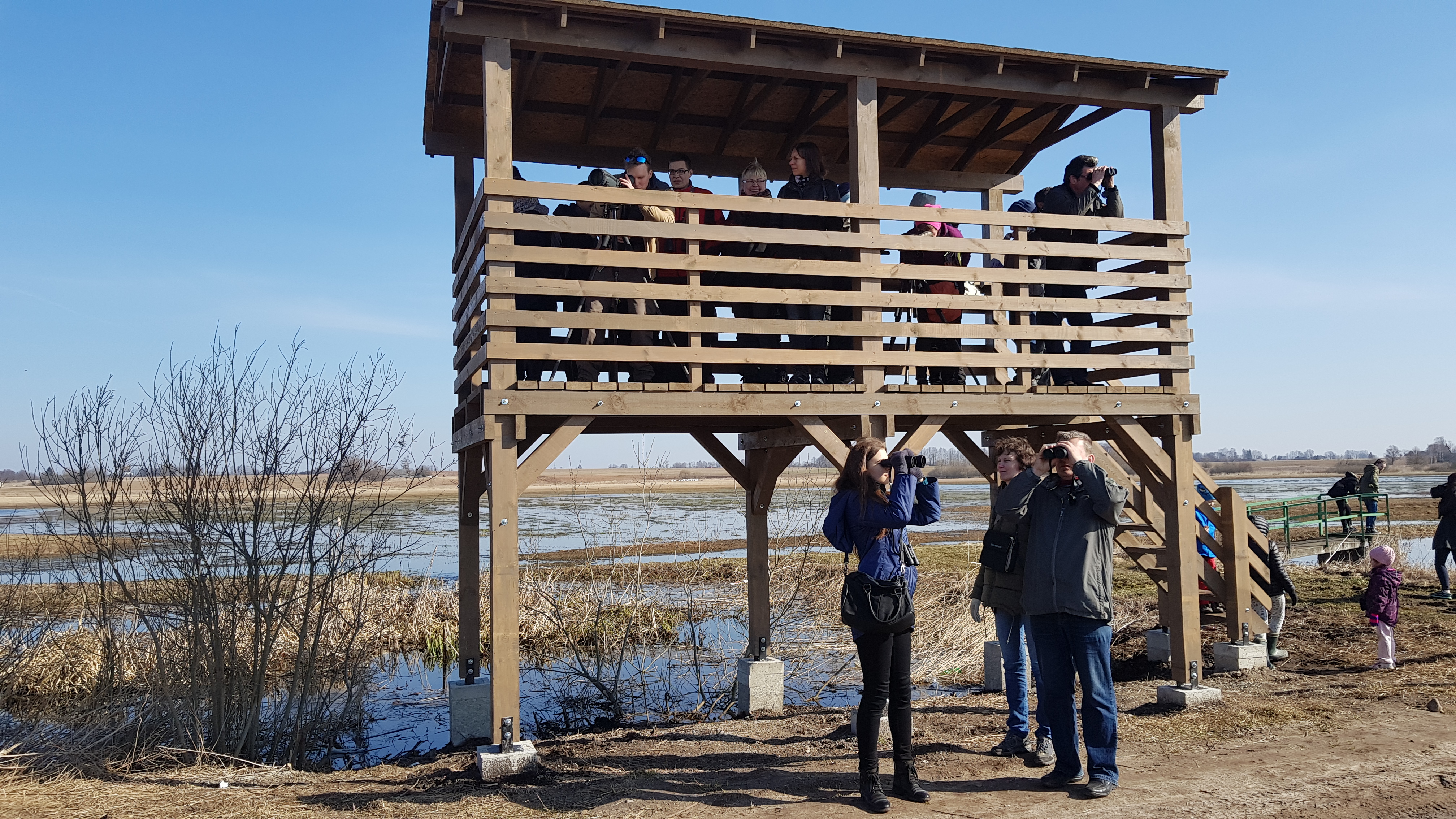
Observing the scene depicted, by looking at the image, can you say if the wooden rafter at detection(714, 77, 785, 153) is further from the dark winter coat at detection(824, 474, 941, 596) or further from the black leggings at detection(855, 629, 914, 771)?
the black leggings at detection(855, 629, 914, 771)

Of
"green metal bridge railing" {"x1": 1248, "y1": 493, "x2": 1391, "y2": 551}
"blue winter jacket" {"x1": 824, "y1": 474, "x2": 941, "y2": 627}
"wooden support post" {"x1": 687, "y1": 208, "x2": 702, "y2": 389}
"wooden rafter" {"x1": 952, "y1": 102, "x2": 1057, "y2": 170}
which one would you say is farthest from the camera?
"green metal bridge railing" {"x1": 1248, "y1": 493, "x2": 1391, "y2": 551}

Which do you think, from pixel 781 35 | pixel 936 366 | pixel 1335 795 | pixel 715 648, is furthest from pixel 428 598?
pixel 1335 795

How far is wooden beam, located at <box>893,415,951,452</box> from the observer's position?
25.2 feet

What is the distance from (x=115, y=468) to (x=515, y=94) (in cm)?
544

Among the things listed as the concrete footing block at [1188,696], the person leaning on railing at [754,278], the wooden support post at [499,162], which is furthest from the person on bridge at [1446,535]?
the wooden support post at [499,162]

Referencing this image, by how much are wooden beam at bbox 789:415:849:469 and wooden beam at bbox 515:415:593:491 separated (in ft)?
5.42

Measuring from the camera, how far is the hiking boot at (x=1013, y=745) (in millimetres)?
6598

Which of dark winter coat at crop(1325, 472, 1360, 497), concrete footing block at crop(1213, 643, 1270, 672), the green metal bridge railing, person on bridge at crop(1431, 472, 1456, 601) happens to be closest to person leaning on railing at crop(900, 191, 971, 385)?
concrete footing block at crop(1213, 643, 1270, 672)

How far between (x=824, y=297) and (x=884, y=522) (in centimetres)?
259

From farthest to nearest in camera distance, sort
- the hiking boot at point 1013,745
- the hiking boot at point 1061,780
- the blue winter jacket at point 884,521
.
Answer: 1. the hiking boot at point 1013,745
2. the hiking boot at point 1061,780
3. the blue winter jacket at point 884,521

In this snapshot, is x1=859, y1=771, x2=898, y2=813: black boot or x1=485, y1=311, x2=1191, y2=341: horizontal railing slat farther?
x1=485, y1=311, x2=1191, y2=341: horizontal railing slat

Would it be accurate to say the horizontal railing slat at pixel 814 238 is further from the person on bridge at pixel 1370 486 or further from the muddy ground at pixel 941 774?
the person on bridge at pixel 1370 486

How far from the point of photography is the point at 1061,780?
5.87 metres

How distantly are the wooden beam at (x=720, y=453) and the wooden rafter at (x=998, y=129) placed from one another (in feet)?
14.1
